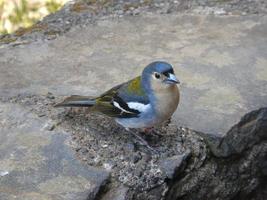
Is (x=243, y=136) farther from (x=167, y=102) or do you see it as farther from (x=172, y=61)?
(x=172, y=61)

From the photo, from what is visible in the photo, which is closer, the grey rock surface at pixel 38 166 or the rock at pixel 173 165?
the grey rock surface at pixel 38 166

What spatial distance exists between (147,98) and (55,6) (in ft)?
9.97

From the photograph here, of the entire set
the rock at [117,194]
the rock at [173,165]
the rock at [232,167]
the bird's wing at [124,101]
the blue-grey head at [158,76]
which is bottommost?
the rock at [232,167]

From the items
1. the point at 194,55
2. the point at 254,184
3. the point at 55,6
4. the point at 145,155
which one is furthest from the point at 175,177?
the point at 55,6

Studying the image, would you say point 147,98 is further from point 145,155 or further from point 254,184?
point 254,184

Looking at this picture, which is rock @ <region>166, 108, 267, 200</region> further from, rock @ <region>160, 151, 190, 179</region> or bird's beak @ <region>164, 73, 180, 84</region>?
bird's beak @ <region>164, 73, 180, 84</region>

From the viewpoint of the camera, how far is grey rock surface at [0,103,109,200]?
9.94 ft

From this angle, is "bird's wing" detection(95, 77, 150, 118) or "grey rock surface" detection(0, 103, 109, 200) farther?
"bird's wing" detection(95, 77, 150, 118)

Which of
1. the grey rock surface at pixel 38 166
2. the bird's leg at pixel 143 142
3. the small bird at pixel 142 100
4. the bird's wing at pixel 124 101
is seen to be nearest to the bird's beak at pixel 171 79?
the small bird at pixel 142 100

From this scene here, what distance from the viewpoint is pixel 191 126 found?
11.5ft

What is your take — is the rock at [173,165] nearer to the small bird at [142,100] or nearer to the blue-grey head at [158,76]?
the small bird at [142,100]

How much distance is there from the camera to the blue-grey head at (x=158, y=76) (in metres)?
3.52

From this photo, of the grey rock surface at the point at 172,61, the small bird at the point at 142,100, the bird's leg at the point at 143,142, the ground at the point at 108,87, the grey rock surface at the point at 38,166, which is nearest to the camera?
the grey rock surface at the point at 38,166

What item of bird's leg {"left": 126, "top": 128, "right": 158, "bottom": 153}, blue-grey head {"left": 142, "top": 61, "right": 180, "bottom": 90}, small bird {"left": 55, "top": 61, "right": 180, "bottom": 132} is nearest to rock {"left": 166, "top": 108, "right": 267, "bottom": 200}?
bird's leg {"left": 126, "top": 128, "right": 158, "bottom": 153}
